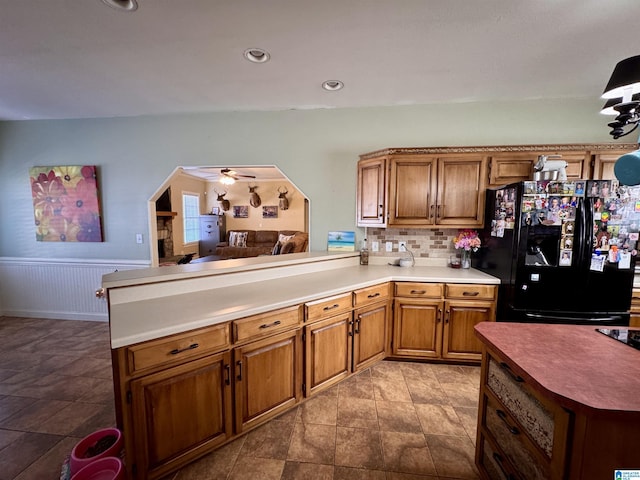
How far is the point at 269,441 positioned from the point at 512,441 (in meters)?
1.34

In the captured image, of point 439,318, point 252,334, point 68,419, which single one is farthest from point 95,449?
point 439,318

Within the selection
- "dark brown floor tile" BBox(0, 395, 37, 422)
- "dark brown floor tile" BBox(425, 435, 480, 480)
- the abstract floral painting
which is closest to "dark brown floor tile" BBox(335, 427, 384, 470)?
"dark brown floor tile" BBox(425, 435, 480, 480)

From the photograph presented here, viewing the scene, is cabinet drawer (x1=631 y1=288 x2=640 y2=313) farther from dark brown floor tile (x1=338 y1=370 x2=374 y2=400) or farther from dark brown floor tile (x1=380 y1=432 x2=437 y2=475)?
dark brown floor tile (x1=338 y1=370 x2=374 y2=400)

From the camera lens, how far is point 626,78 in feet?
3.65

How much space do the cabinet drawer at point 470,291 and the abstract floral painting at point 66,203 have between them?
424 centimetres

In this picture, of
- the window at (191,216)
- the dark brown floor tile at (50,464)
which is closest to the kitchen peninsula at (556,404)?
the dark brown floor tile at (50,464)

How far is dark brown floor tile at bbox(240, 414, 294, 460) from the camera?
1604 millimetres

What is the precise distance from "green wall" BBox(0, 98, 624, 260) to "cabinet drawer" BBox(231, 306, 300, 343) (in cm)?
151

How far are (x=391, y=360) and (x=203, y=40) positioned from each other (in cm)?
310

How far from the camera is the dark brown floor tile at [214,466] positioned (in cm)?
146

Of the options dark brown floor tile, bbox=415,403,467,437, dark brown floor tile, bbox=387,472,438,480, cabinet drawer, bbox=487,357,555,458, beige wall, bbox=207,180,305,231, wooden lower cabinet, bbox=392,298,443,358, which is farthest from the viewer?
beige wall, bbox=207,180,305,231

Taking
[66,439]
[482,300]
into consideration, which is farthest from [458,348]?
[66,439]

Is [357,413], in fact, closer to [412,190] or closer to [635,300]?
[412,190]

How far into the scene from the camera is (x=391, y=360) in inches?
105
